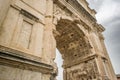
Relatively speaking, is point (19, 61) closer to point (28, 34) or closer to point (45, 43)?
point (28, 34)

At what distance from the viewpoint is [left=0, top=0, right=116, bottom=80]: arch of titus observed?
336 cm

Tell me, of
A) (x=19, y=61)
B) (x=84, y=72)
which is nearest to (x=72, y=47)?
(x=84, y=72)

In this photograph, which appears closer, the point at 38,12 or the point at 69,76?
the point at 38,12

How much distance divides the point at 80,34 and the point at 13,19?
17.5ft

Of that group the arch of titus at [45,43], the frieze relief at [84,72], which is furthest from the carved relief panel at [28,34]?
the frieze relief at [84,72]

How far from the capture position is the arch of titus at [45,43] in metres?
3.36

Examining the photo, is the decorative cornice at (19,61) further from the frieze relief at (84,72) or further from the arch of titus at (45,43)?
the frieze relief at (84,72)

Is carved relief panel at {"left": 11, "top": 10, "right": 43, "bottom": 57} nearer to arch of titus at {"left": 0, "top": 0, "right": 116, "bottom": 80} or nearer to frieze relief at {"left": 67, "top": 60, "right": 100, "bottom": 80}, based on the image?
arch of titus at {"left": 0, "top": 0, "right": 116, "bottom": 80}

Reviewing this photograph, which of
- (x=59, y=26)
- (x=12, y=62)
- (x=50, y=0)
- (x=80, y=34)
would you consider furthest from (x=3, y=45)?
(x=80, y=34)

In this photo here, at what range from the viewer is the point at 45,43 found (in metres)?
4.59

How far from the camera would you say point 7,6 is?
4.02 m

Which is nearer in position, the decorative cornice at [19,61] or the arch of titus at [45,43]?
the decorative cornice at [19,61]

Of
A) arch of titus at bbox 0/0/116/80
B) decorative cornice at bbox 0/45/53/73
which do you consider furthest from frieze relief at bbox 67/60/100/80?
decorative cornice at bbox 0/45/53/73

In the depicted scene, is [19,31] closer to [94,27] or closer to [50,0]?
[50,0]
